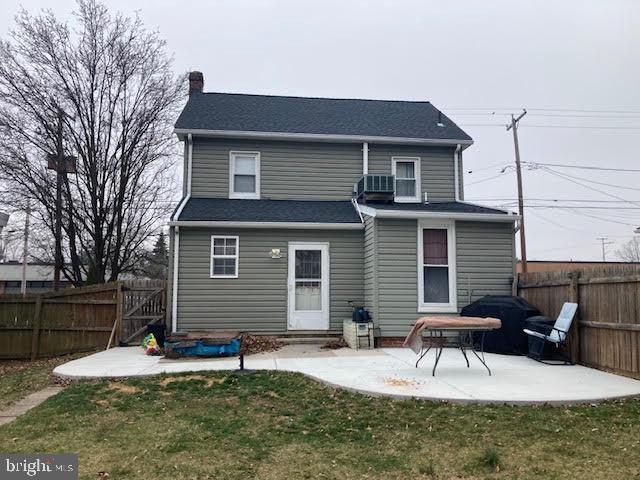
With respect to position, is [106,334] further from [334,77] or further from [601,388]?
[334,77]

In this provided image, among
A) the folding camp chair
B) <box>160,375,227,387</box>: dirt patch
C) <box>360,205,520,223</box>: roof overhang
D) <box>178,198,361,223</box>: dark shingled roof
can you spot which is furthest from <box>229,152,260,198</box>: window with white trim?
the folding camp chair

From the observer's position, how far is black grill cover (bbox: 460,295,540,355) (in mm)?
9234

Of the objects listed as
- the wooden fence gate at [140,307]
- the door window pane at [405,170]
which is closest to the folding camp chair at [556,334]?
the door window pane at [405,170]

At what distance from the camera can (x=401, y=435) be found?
4672mm

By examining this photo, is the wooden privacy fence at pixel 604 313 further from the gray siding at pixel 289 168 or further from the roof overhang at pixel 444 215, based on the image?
the gray siding at pixel 289 168

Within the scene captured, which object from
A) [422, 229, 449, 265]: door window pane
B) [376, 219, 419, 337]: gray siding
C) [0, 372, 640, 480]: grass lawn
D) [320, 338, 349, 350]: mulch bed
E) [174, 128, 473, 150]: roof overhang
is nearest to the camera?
[0, 372, 640, 480]: grass lawn

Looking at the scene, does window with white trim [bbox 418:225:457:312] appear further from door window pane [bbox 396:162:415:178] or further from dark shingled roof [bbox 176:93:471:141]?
dark shingled roof [bbox 176:93:471:141]

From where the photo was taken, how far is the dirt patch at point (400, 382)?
6.45m

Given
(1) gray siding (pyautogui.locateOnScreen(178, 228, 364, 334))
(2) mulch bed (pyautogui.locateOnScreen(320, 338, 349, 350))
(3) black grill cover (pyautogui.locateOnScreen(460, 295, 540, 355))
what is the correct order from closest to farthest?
(3) black grill cover (pyautogui.locateOnScreen(460, 295, 540, 355)), (2) mulch bed (pyautogui.locateOnScreen(320, 338, 349, 350)), (1) gray siding (pyautogui.locateOnScreen(178, 228, 364, 334))

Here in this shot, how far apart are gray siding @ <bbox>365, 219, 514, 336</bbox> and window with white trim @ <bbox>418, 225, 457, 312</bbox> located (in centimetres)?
14

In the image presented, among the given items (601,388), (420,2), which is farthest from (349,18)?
(601,388)

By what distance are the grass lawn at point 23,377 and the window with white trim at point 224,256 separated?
3.58m

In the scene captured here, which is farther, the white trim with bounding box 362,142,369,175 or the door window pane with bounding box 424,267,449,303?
the white trim with bounding box 362,142,369,175

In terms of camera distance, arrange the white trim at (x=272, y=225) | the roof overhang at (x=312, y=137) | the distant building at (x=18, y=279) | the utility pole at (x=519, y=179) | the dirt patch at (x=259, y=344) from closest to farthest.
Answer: the dirt patch at (x=259, y=344), the white trim at (x=272, y=225), the roof overhang at (x=312, y=137), the utility pole at (x=519, y=179), the distant building at (x=18, y=279)
